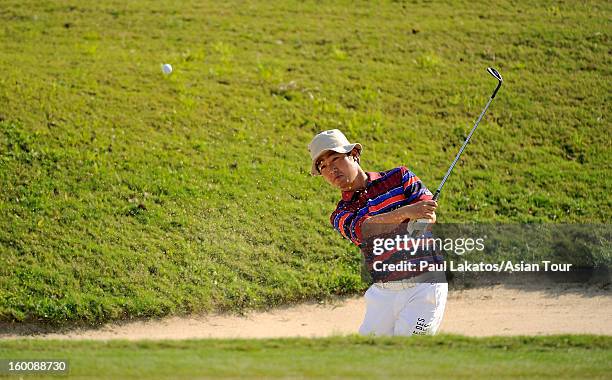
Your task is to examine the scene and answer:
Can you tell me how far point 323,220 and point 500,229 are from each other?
2.29m

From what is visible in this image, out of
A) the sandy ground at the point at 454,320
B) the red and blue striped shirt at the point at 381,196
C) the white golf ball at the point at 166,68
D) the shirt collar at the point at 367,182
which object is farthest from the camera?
the white golf ball at the point at 166,68

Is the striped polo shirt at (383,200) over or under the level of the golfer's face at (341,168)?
under

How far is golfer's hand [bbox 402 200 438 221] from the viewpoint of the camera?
727 cm

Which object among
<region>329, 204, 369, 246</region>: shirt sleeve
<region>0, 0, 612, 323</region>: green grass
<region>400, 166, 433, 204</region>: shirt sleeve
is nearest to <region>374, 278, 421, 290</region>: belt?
<region>329, 204, 369, 246</region>: shirt sleeve

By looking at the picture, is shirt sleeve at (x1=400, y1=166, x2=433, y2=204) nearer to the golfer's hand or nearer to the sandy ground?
the golfer's hand

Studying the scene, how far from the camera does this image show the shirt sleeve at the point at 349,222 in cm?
761

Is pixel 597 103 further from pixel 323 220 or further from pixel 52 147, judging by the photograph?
pixel 52 147

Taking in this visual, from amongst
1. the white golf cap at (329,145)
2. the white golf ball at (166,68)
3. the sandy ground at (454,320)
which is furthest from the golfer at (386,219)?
the white golf ball at (166,68)

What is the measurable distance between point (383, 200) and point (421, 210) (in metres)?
0.41

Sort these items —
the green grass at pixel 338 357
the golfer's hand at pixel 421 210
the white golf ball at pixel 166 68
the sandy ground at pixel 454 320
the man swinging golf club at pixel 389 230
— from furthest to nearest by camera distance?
the white golf ball at pixel 166 68
the sandy ground at pixel 454 320
the man swinging golf club at pixel 389 230
the golfer's hand at pixel 421 210
the green grass at pixel 338 357

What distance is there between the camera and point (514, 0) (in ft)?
63.2

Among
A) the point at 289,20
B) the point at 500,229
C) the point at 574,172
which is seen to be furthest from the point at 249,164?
the point at 289,20

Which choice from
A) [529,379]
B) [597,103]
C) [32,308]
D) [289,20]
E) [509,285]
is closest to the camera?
[529,379]

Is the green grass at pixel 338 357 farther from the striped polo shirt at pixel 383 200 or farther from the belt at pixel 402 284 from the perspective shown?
the striped polo shirt at pixel 383 200
